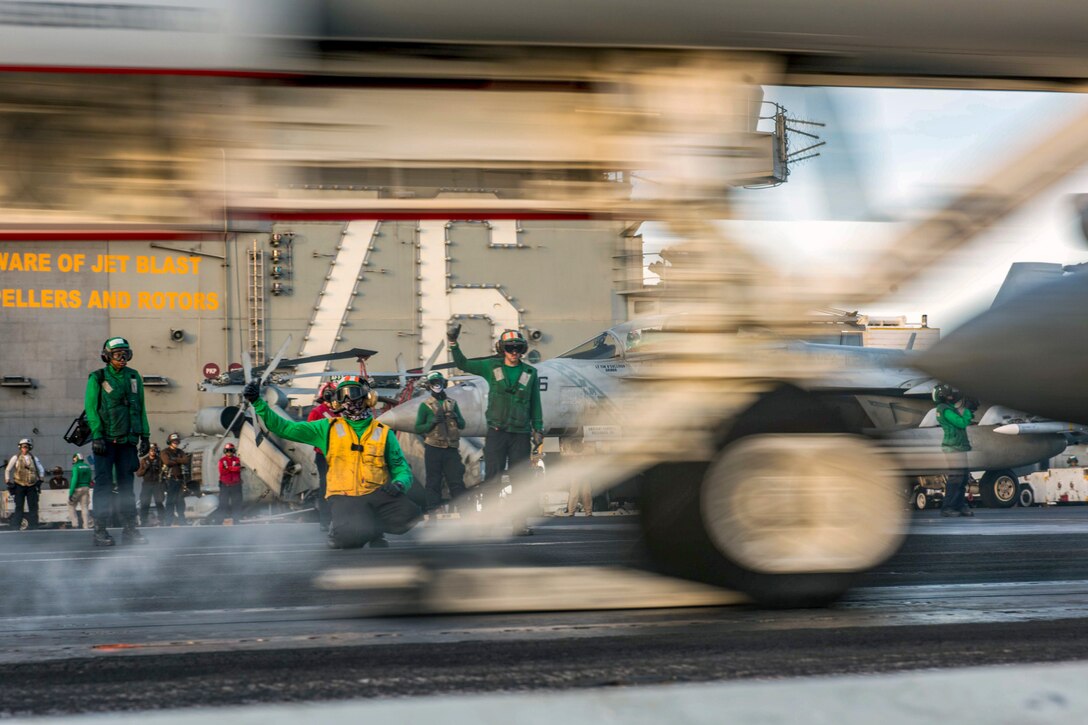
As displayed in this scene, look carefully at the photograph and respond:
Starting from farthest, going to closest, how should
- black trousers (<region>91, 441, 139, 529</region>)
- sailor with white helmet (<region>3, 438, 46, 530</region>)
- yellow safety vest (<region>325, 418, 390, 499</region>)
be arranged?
sailor with white helmet (<region>3, 438, 46, 530</region>) → black trousers (<region>91, 441, 139, 529</region>) → yellow safety vest (<region>325, 418, 390, 499</region>)

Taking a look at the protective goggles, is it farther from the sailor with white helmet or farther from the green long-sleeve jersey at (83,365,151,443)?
the sailor with white helmet

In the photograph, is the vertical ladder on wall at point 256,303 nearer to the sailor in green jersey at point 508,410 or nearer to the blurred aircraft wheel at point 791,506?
the sailor in green jersey at point 508,410

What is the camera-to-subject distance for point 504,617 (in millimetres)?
3703

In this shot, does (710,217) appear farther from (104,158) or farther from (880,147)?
(104,158)

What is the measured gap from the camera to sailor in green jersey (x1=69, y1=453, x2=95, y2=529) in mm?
16766

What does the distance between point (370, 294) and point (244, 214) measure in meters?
23.2

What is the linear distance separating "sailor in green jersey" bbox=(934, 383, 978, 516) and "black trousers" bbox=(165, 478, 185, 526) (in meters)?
12.4

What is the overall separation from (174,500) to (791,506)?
1655cm

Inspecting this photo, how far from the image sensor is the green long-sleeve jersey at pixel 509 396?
344 inches

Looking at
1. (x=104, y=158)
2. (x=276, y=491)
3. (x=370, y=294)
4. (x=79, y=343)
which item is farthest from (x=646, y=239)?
(x=79, y=343)

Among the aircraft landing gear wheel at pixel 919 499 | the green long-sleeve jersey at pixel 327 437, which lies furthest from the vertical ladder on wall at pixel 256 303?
the green long-sleeve jersey at pixel 327 437

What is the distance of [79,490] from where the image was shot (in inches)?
700

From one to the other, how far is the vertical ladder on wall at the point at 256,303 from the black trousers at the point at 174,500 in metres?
9.17

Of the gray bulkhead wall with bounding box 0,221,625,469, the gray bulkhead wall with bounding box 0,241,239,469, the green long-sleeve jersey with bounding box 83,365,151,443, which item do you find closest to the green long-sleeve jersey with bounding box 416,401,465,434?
the green long-sleeve jersey with bounding box 83,365,151,443
